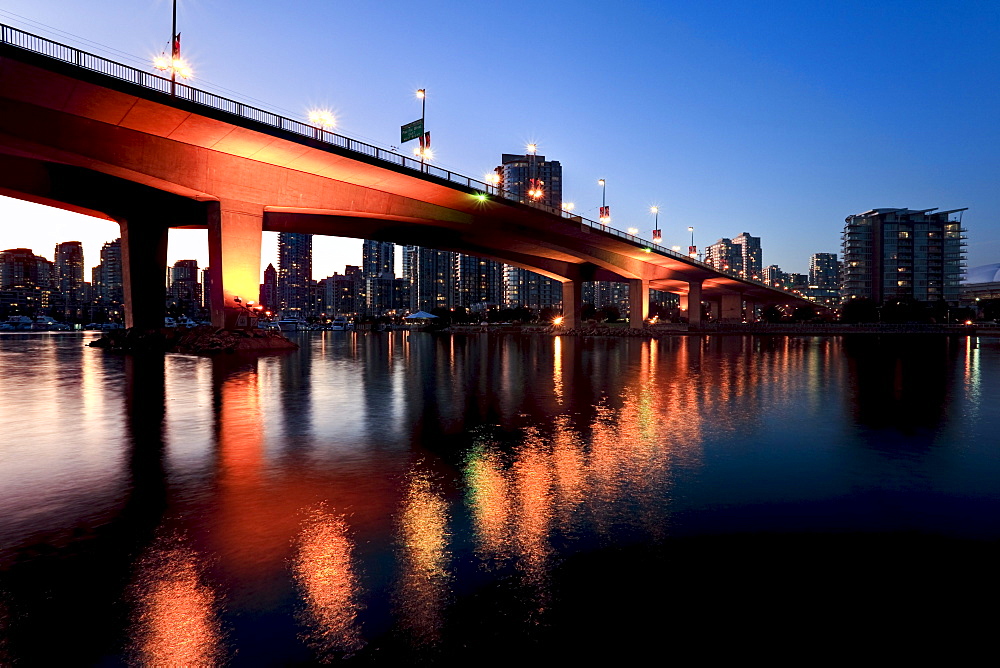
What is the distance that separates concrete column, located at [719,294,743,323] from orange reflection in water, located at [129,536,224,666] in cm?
Result: 13513

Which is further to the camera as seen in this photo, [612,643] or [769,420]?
[769,420]

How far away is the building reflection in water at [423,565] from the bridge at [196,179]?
98.8 feet

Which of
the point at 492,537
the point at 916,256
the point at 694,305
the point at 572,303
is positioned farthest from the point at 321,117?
the point at 916,256

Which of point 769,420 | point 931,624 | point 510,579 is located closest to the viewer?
point 931,624

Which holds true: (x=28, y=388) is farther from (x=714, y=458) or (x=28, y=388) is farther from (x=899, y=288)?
(x=899, y=288)

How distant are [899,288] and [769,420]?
214163 mm

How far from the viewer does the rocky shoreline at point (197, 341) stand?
121 feet

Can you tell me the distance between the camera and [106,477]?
26.5ft

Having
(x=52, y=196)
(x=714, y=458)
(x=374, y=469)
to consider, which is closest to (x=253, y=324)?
(x=52, y=196)

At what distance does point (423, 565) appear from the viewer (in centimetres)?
505

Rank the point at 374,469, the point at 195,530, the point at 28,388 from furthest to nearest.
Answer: the point at 28,388, the point at 374,469, the point at 195,530

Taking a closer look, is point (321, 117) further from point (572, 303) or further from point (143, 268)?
point (572, 303)

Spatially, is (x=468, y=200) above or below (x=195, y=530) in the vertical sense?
above

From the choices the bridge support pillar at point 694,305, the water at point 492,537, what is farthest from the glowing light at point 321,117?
the bridge support pillar at point 694,305
